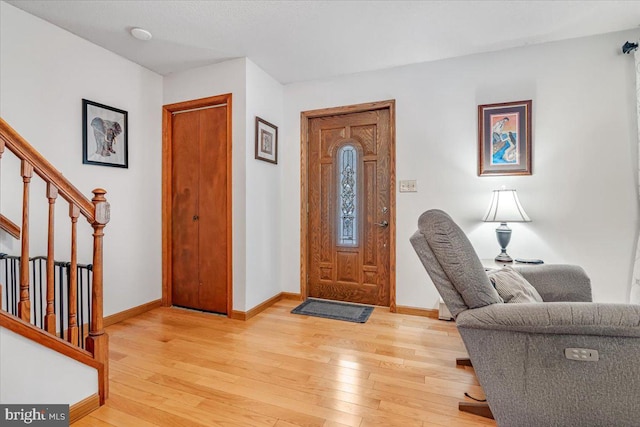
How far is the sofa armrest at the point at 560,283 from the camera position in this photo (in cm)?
185

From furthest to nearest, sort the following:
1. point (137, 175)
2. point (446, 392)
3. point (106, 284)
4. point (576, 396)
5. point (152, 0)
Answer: point (137, 175) → point (106, 284) → point (152, 0) → point (446, 392) → point (576, 396)

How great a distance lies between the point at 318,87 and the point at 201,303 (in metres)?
2.61

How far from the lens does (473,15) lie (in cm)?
224

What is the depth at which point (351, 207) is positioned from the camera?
3324mm

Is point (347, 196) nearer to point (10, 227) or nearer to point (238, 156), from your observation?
point (238, 156)

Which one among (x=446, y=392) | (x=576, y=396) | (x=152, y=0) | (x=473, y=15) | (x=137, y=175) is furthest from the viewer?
(x=137, y=175)

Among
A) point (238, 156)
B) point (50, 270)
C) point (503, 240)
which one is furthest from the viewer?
point (238, 156)

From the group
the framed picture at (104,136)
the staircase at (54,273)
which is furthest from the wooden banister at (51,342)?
the framed picture at (104,136)

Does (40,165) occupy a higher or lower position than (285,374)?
higher

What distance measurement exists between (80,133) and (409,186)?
2.95 m

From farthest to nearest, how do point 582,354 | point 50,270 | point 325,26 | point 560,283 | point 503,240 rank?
point 503,240 < point 325,26 < point 560,283 < point 50,270 < point 582,354

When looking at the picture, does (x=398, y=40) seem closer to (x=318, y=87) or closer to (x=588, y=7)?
(x=318, y=87)

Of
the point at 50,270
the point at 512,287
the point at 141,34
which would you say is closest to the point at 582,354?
the point at 512,287

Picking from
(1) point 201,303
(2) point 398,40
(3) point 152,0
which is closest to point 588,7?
(2) point 398,40
